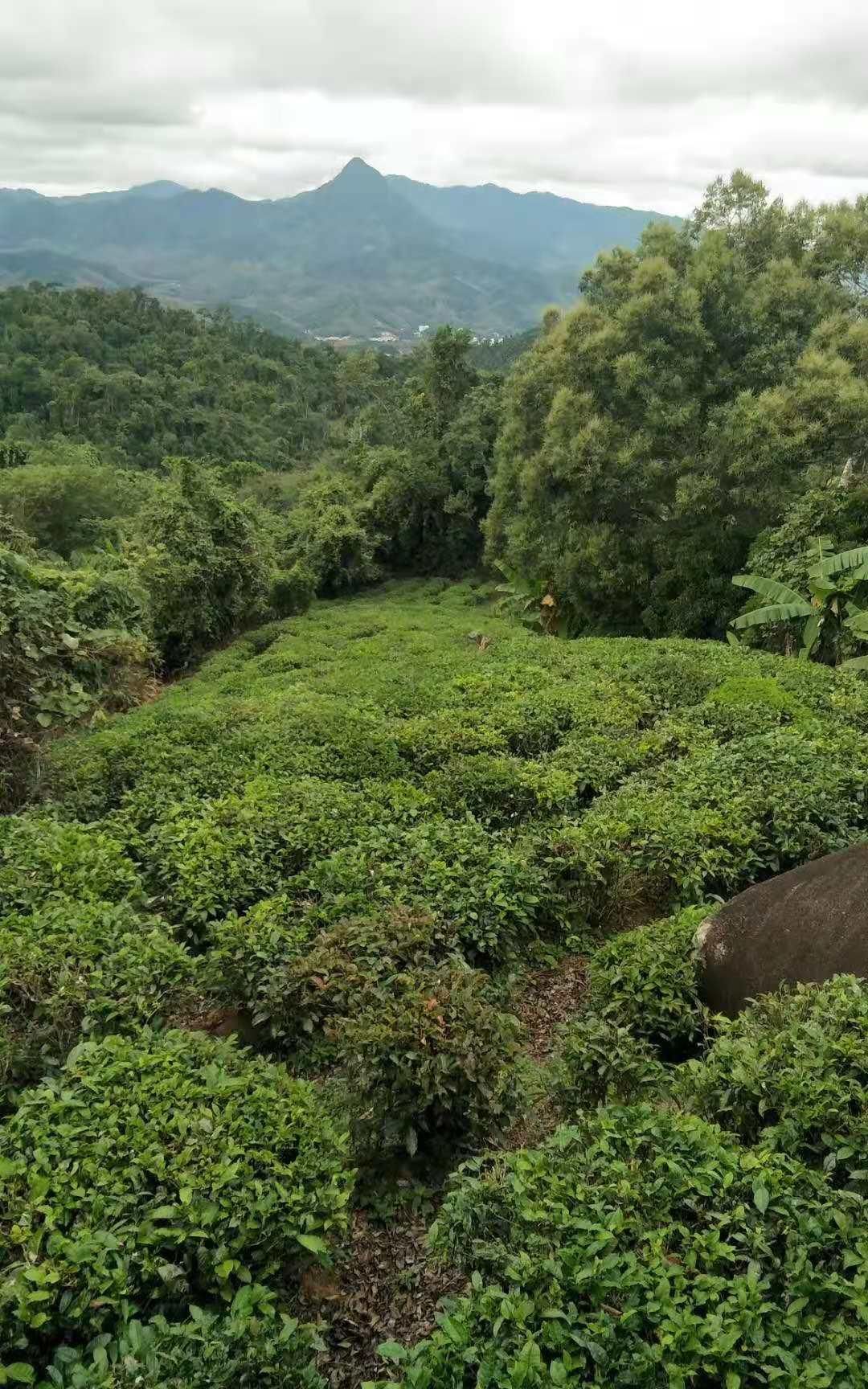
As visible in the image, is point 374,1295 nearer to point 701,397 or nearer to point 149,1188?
point 149,1188

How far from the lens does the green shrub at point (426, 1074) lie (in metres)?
4.98

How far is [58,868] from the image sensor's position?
7.11m

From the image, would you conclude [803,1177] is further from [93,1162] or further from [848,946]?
[93,1162]

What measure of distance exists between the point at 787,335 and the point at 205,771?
14.5 meters

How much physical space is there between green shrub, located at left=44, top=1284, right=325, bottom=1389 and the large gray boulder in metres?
3.51

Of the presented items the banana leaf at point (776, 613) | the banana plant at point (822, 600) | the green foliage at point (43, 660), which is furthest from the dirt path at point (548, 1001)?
the banana leaf at point (776, 613)

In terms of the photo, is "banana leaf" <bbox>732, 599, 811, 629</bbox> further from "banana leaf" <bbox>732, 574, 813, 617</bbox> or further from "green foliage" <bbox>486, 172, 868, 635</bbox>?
"green foliage" <bbox>486, 172, 868, 635</bbox>

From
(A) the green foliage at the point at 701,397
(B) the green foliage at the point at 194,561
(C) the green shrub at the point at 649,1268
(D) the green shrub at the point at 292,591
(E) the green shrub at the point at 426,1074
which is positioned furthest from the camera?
(D) the green shrub at the point at 292,591

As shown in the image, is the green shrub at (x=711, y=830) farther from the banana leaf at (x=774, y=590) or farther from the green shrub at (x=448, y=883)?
the banana leaf at (x=774, y=590)

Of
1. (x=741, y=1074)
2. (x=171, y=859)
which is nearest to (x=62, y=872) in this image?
(x=171, y=859)

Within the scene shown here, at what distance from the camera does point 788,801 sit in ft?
26.8

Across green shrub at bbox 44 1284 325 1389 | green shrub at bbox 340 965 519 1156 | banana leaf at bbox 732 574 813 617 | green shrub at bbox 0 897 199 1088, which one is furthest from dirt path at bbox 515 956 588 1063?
banana leaf at bbox 732 574 813 617

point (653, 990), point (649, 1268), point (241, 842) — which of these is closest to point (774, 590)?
point (653, 990)

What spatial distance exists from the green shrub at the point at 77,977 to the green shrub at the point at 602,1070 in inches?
104
